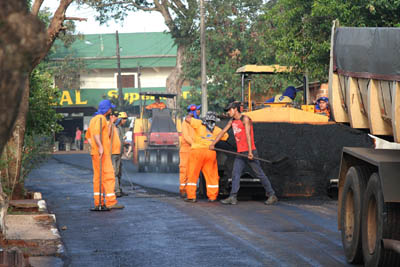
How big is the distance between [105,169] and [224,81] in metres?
25.3

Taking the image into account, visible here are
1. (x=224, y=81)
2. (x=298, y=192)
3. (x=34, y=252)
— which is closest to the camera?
(x=34, y=252)

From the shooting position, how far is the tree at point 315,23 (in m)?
20.1

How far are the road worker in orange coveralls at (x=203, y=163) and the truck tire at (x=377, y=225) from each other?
6729 millimetres

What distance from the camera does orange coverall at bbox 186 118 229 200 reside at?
47.7ft

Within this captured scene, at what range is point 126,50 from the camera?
2274 inches

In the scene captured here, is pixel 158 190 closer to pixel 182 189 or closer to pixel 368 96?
pixel 182 189

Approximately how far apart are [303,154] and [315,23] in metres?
8.90

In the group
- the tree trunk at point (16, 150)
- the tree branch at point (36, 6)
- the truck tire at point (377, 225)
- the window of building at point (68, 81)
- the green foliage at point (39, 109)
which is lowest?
the truck tire at point (377, 225)

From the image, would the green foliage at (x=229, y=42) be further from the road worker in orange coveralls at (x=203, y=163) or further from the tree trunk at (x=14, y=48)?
the tree trunk at (x=14, y=48)

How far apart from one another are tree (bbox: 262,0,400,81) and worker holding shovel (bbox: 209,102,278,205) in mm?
6641

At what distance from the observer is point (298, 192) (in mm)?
14602

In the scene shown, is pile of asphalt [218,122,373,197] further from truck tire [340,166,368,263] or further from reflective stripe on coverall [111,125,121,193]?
truck tire [340,166,368,263]

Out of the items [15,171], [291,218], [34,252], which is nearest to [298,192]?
[291,218]

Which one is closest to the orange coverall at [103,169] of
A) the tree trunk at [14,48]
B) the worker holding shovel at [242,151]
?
the worker holding shovel at [242,151]
